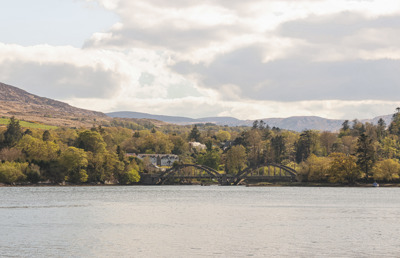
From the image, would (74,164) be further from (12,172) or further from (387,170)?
(387,170)

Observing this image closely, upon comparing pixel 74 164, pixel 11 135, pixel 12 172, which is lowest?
pixel 12 172

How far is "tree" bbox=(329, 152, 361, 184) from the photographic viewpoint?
159 meters

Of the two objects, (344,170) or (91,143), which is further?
(91,143)

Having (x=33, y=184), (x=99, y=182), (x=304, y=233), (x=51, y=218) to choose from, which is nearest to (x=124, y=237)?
(x=304, y=233)

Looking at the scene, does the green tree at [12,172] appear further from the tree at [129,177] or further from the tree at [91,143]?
the tree at [129,177]

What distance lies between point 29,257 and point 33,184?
123 metres

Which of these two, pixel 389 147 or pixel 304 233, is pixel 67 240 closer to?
pixel 304 233

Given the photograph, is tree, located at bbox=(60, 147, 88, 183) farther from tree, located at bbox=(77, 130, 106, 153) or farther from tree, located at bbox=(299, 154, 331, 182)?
tree, located at bbox=(299, 154, 331, 182)

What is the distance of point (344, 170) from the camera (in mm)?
159750

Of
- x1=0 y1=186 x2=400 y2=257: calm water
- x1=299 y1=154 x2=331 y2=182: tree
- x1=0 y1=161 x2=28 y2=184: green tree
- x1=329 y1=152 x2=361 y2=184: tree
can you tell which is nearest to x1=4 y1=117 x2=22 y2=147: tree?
x1=0 y1=161 x2=28 y2=184: green tree

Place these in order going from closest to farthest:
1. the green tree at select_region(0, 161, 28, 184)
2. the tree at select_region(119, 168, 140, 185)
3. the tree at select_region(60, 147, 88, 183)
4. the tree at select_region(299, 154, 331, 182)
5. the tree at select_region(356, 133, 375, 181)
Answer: the green tree at select_region(0, 161, 28, 184) → the tree at select_region(356, 133, 375, 181) → the tree at select_region(60, 147, 88, 183) → the tree at select_region(299, 154, 331, 182) → the tree at select_region(119, 168, 140, 185)

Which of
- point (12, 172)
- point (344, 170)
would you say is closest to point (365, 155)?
point (344, 170)

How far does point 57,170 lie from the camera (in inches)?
6353

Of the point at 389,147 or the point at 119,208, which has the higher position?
the point at 389,147
